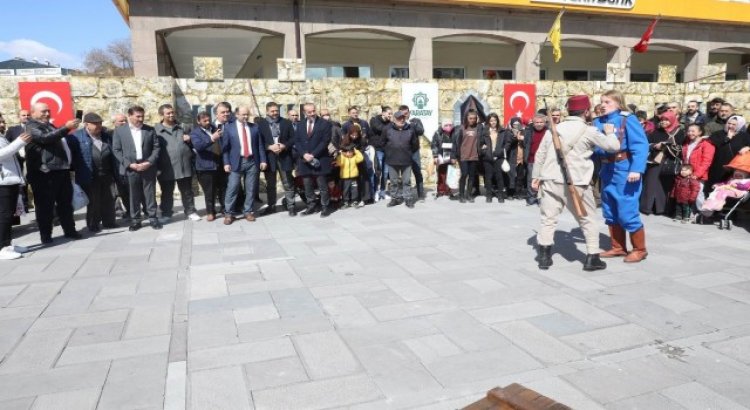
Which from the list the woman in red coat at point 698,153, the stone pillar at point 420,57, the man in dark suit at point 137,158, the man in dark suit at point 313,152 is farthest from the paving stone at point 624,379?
the stone pillar at point 420,57

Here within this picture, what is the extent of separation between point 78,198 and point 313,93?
18.0ft

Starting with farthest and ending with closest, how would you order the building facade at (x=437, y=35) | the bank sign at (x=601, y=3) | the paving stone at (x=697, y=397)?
the bank sign at (x=601, y=3), the building facade at (x=437, y=35), the paving stone at (x=697, y=397)

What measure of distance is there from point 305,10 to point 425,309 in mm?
13547

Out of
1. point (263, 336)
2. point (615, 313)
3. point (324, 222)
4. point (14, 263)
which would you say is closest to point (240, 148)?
point (324, 222)

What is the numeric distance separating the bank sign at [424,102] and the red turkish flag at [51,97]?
22.7ft

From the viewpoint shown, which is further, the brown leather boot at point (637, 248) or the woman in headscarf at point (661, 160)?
the woman in headscarf at point (661, 160)

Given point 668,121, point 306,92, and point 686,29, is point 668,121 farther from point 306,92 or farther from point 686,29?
point 686,29

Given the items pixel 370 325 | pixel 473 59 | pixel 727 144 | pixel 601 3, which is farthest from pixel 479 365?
pixel 473 59

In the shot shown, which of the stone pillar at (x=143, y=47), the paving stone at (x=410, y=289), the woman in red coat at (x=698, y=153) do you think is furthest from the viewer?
the stone pillar at (x=143, y=47)

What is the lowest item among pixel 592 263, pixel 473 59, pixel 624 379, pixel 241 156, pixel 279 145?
pixel 624 379

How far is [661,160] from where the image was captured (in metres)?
7.98

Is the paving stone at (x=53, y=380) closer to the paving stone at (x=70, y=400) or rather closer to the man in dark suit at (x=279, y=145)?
the paving stone at (x=70, y=400)

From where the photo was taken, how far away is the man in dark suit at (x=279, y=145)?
8609mm

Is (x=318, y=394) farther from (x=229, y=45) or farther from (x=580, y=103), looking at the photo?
(x=229, y=45)
